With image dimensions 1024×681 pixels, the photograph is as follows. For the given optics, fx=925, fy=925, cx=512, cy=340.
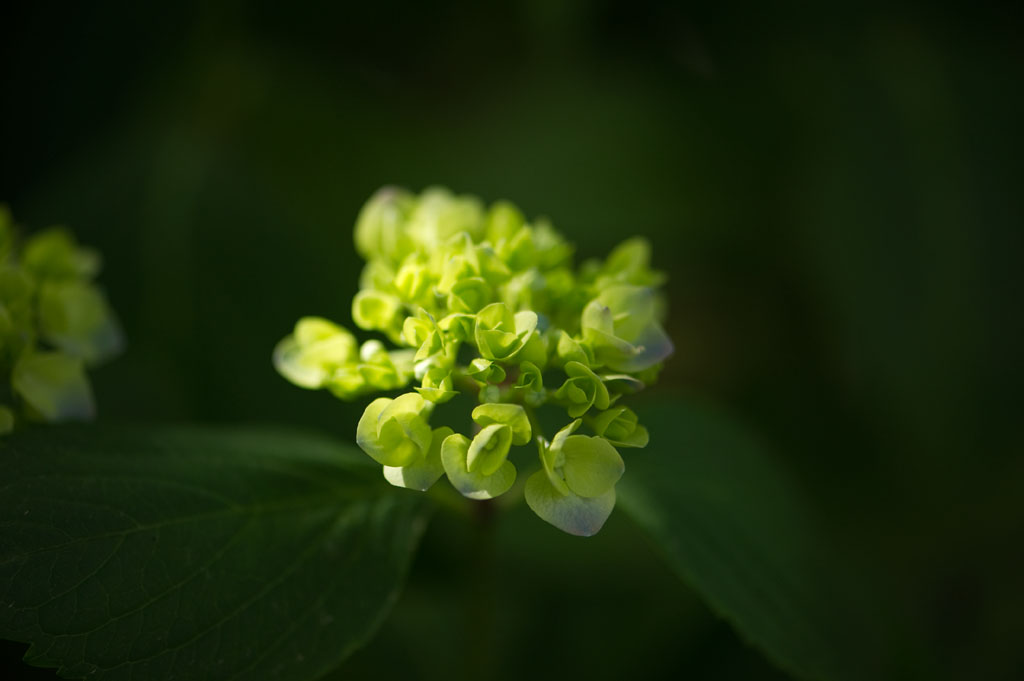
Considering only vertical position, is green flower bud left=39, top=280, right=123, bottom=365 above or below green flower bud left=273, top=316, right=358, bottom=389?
below

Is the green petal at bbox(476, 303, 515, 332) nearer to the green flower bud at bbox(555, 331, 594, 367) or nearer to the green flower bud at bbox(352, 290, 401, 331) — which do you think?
the green flower bud at bbox(555, 331, 594, 367)

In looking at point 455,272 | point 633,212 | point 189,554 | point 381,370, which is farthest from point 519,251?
point 633,212

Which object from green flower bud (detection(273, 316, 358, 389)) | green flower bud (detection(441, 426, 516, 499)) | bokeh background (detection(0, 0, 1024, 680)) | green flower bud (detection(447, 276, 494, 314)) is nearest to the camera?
green flower bud (detection(441, 426, 516, 499))

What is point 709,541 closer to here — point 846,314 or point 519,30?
point 846,314

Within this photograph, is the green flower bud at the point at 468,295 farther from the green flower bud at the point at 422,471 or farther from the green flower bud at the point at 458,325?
the green flower bud at the point at 422,471

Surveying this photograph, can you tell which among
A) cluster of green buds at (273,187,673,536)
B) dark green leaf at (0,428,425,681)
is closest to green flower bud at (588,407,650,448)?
cluster of green buds at (273,187,673,536)

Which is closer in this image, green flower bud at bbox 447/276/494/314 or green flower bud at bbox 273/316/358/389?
green flower bud at bbox 447/276/494/314

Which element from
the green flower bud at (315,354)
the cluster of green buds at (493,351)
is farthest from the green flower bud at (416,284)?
the green flower bud at (315,354)
